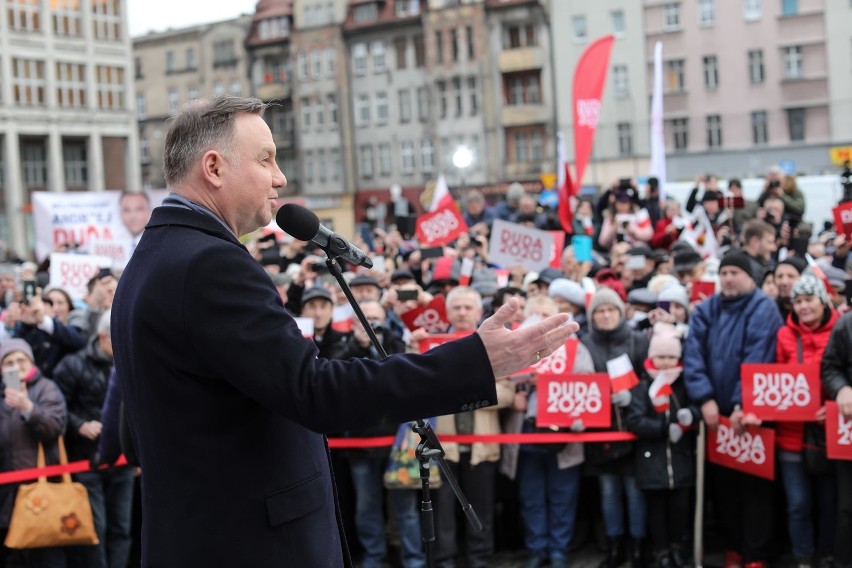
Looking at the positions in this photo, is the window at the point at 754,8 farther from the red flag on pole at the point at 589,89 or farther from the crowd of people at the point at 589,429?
the crowd of people at the point at 589,429

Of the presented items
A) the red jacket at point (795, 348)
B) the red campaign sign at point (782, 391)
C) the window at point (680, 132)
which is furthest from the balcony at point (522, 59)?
the red campaign sign at point (782, 391)

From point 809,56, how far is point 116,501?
49348 mm

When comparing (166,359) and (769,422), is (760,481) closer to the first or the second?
(769,422)

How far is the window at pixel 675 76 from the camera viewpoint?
180 feet

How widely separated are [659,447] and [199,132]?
5792 mm

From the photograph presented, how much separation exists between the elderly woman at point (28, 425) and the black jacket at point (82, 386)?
225 millimetres

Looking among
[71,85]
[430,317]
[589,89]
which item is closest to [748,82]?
[71,85]

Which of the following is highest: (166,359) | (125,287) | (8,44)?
(8,44)

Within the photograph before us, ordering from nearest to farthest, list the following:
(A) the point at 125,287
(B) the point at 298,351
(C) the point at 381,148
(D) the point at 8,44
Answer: (B) the point at 298,351
(A) the point at 125,287
(D) the point at 8,44
(C) the point at 381,148

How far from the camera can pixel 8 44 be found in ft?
200

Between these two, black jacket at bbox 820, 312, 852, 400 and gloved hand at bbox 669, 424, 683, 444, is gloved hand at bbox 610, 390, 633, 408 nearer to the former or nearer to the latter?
gloved hand at bbox 669, 424, 683, 444

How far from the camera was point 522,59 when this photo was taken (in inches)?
2312

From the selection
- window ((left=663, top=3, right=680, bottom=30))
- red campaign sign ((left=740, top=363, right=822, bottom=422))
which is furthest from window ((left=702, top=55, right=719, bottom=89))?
red campaign sign ((left=740, top=363, right=822, bottom=422))

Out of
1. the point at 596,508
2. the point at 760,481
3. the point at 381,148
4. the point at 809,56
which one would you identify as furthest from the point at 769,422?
the point at 381,148
